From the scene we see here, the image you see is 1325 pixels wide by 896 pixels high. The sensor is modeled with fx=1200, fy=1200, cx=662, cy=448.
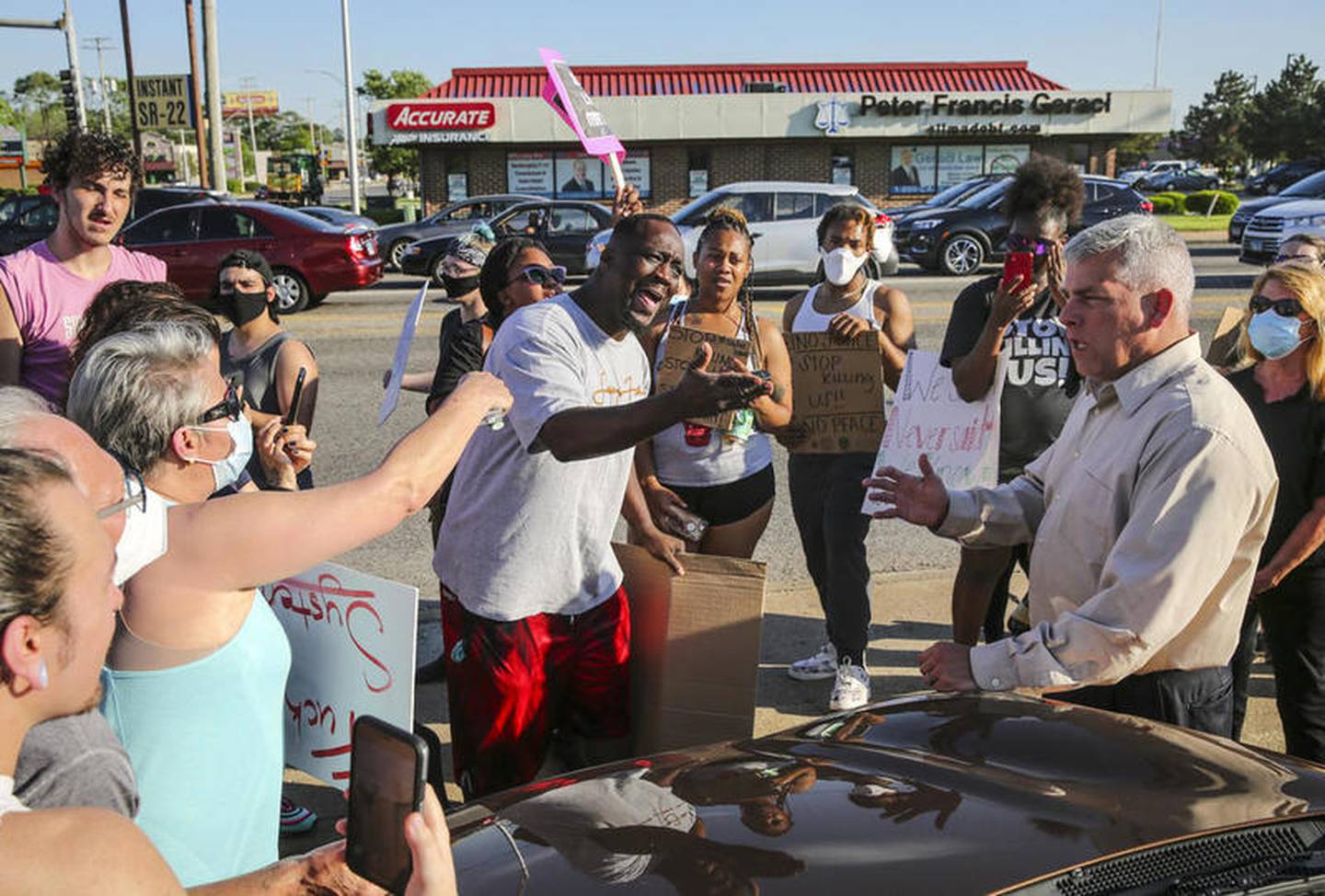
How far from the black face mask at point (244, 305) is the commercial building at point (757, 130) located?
30017 mm

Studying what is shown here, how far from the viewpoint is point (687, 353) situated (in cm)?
425

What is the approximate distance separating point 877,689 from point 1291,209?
16.1 m

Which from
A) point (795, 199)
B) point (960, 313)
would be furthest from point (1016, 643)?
point (795, 199)

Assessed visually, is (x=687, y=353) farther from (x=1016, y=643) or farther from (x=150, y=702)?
(x=150, y=702)

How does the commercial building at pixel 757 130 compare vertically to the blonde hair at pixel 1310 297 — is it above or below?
above

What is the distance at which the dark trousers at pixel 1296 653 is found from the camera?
12.3 ft

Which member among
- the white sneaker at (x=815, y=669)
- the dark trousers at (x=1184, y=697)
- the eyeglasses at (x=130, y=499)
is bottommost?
the white sneaker at (x=815, y=669)

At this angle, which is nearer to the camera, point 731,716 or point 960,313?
point 731,716

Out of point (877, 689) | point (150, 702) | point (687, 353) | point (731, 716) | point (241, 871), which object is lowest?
point (877, 689)

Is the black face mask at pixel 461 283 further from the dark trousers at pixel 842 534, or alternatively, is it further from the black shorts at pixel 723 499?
the dark trousers at pixel 842 534

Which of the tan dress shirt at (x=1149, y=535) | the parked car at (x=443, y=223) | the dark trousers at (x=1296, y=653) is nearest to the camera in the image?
the tan dress shirt at (x=1149, y=535)

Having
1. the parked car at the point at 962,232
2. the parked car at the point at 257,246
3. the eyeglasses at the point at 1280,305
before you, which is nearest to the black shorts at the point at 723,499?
the eyeglasses at the point at 1280,305

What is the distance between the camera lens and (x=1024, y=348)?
4.56 m

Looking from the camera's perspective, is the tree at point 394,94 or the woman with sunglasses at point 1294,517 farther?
the tree at point 394,94
